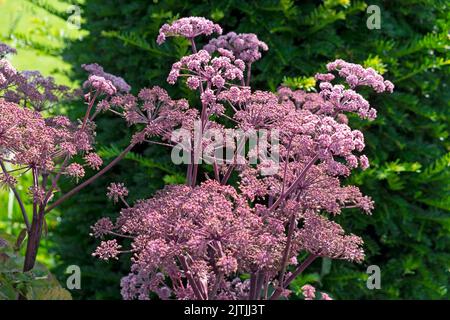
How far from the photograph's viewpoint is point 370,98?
10.2 feet

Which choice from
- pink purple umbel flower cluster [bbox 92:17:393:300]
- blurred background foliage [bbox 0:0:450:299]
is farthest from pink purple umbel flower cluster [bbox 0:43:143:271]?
blurred background foliage [bbox 0:0:450:299]

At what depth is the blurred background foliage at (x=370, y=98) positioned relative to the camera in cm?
296

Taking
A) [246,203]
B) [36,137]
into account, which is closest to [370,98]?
[246,203]

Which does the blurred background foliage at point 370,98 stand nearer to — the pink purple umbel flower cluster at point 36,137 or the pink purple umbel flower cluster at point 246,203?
the pink purple umbel flower cluster at point 36,137

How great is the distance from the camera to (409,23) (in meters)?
3.18

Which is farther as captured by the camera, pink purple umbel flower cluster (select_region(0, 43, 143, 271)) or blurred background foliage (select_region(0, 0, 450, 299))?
blurred background foliage (select_region(0, 0, 450, 299))

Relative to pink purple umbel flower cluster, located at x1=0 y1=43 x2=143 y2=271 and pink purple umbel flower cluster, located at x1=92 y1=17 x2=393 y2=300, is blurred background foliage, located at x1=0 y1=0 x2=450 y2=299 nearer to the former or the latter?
pink purple umbel flower cluster, located at x1=0 y1=43 x2=143 y2=271

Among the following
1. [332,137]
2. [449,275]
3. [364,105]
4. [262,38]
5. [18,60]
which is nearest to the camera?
[332,137]

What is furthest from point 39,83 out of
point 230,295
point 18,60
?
point 18,60

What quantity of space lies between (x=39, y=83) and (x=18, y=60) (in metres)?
6.67

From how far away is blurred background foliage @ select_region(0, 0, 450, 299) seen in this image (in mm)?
2965

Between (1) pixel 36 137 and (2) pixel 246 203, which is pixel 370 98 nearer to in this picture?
(2) pixel 246 203

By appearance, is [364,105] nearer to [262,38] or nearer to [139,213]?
[139,213]
